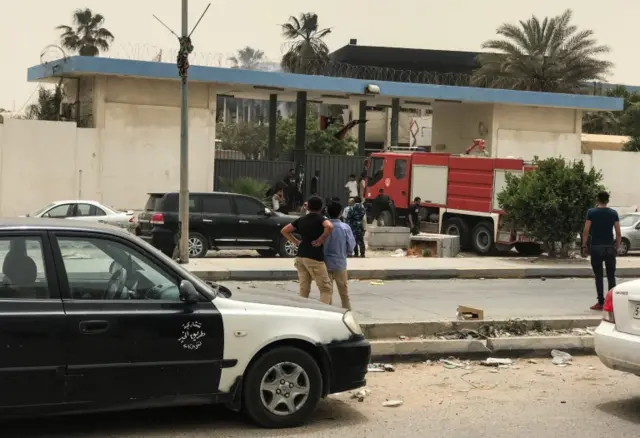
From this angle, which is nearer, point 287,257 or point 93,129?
point 287,257

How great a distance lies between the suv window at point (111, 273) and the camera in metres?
5.72

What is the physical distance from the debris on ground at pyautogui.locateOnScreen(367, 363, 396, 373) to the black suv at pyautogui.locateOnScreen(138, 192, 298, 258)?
11225mm

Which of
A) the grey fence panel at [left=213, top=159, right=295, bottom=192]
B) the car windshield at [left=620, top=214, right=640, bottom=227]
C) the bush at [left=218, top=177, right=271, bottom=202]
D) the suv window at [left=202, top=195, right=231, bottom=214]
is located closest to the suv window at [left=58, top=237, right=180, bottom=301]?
the suv window at [left=202, top=195, right=231, bottom=214]

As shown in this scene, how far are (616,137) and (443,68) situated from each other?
21.2m

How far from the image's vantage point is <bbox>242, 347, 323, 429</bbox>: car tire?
605 centimetres

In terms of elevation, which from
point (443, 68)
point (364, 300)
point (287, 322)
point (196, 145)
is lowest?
point (364, 300)

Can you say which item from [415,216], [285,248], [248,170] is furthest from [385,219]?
[248,170]

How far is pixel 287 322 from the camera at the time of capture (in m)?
6.13

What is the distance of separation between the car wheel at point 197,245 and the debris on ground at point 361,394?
1236 centimetres

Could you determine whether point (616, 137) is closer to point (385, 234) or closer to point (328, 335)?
point (385, 234)

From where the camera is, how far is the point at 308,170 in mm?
32688

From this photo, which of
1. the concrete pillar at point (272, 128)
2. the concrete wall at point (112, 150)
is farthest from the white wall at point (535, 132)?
the concrete wall at point (112, 150)

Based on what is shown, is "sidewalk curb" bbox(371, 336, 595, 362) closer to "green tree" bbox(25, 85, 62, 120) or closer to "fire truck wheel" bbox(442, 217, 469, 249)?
"fire truck wheel" bbox(442, 217, 469, 249)

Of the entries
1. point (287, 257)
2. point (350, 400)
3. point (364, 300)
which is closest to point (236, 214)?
point (287, 257)
